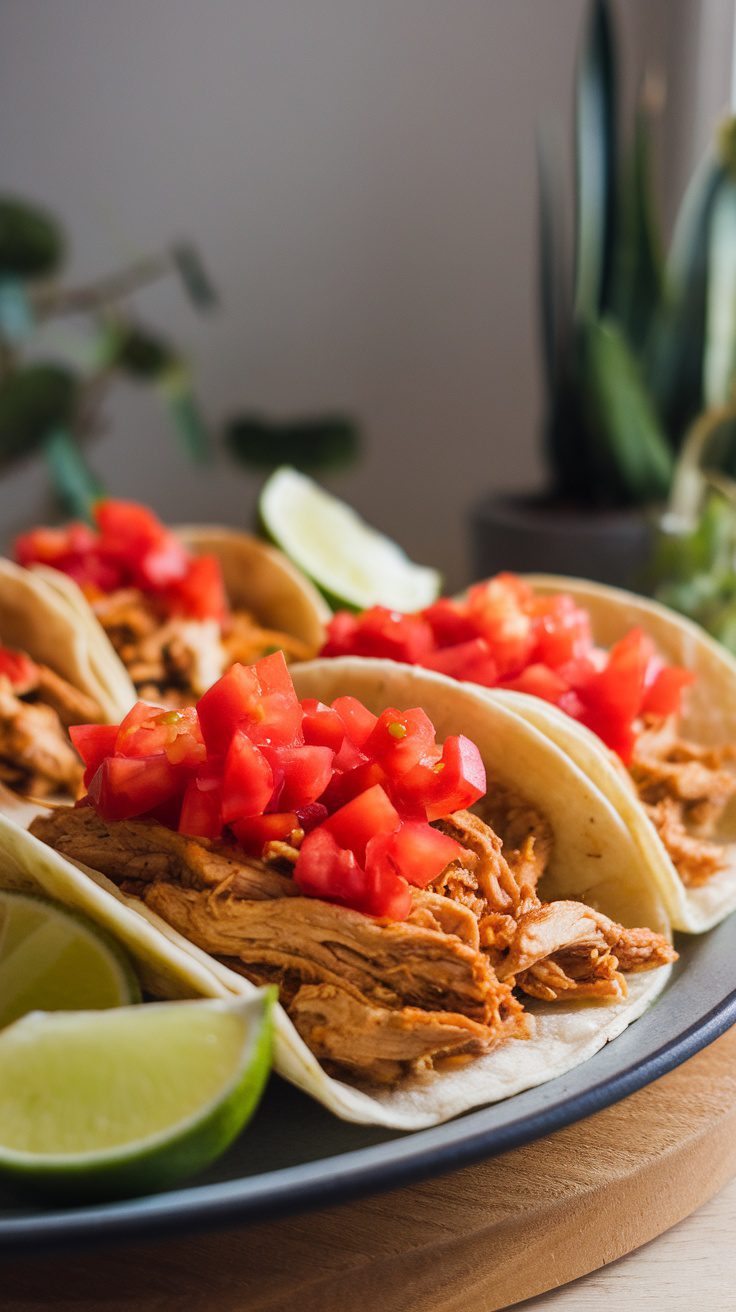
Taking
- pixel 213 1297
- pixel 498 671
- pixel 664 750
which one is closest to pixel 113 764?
pixel 213 1297

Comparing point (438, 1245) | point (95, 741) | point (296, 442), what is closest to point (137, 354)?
point (296, 442)

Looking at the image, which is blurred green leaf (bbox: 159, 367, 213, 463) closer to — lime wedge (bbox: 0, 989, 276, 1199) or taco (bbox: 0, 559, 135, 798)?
taco (bbox: 0, 559, 135, 798)

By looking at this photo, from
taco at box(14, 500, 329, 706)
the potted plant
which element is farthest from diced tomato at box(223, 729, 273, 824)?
the potted plant

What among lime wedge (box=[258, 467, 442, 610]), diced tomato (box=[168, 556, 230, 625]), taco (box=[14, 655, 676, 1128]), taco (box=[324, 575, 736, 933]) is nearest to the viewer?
taco (box=[14, 655, 676, 1128])

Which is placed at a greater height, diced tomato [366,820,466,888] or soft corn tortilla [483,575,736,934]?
diced tomato [366,820,466,888]

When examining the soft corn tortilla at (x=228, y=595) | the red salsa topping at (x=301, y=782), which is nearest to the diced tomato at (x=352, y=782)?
the red salsa topping at (x=301, y=782)

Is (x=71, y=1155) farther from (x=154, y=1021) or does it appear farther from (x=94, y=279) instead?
(x=94, y=279)

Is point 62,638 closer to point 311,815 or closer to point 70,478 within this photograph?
point 311,815
